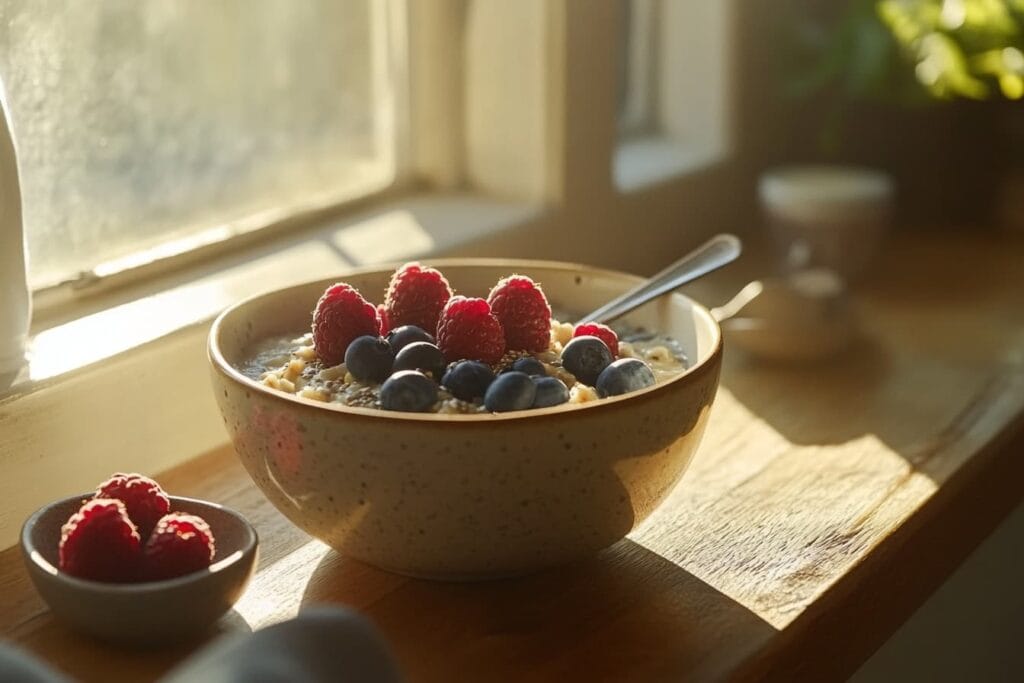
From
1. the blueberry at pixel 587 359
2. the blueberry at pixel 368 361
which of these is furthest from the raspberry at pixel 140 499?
the blueberry at pixel 587 359

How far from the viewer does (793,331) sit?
1.19 metres

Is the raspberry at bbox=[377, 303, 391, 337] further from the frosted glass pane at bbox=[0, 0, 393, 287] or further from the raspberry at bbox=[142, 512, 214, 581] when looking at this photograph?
the frosted glass pane at bbox=[0, 0, 393, 287]

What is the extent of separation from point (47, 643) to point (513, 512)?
26 centimetres

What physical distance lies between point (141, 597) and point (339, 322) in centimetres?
20

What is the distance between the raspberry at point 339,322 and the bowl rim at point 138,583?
0.12m

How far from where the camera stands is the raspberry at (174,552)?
2.23 feet

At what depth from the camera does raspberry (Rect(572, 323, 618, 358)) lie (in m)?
0.81

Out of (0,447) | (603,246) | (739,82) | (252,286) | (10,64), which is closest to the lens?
(0,447)

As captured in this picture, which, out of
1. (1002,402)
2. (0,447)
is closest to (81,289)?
(0,447)

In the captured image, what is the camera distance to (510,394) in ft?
2.34

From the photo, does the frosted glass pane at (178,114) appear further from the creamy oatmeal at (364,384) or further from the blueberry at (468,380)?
the blueberry at (468,380)

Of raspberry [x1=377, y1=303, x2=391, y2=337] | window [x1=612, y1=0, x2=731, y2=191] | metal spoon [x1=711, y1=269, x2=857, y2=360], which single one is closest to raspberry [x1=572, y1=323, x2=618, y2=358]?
raspberry [x1=377, y1=303, x2=391, y2=337]

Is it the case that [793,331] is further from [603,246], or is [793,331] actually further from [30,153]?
[30,153]

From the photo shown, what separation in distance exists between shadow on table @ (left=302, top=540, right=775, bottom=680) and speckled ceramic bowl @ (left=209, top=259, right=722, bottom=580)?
A: 0.03 metres
